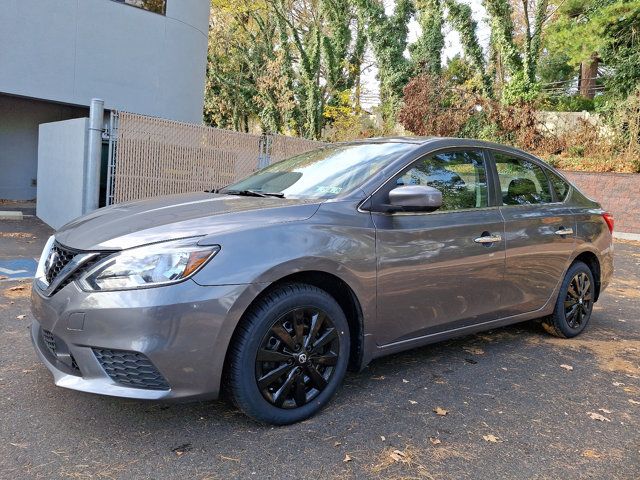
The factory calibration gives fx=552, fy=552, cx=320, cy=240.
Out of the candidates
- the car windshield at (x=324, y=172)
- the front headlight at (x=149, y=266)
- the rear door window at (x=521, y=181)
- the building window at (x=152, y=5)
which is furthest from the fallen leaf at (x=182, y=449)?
the building window at (x=152, y=5)

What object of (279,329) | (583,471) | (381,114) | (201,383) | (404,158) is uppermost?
Result: (381,114)

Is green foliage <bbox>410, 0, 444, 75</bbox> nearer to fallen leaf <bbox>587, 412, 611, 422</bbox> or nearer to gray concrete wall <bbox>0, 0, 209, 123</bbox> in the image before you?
gray concrete wall <bbox>0, 0, 209, 123</bbox>

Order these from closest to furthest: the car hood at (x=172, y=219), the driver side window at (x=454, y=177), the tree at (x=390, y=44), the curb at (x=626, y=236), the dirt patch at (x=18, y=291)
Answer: the car hood at (x=172, y=219), the driver side window at (x=454, y=177), the dirt patch at (x=18, y=291), the curb at (x=626, y=236), the tree at (x=390, y=44)

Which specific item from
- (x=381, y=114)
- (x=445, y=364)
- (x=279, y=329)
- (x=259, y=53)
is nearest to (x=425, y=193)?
(x=279, y=329)

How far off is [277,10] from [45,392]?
26.2 m

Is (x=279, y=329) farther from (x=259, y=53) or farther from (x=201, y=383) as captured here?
(x=259, y=53)

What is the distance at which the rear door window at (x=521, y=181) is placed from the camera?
436 cm

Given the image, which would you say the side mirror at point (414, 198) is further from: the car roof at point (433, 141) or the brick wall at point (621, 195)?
the brick wall at point (621, 195)

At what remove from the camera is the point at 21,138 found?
1522 centimetres

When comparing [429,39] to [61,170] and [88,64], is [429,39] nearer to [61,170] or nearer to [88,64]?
[88,64]

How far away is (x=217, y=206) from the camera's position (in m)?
3.27

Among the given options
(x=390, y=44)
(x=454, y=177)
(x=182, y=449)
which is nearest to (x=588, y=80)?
(x=390, y=44)

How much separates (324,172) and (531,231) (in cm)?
177

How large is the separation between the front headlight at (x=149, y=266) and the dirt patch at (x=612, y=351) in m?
3.39
